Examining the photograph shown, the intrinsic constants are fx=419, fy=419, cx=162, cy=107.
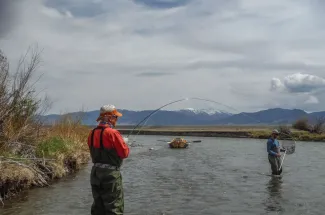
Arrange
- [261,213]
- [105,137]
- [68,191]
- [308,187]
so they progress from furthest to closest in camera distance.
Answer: [308,187] → [68,191] → [261,213] → [105,137]

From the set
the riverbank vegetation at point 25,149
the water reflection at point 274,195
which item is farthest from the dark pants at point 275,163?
the riverbank vegetation at point 25,149

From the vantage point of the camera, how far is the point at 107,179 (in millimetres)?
7598

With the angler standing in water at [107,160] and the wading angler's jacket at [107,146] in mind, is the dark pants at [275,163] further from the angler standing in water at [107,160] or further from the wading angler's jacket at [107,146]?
the wading angler's jacket at [107,146]

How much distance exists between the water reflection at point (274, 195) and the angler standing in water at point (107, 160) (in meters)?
6.46

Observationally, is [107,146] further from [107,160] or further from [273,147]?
[273,147]

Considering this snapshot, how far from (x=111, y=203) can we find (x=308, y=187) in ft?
38.6

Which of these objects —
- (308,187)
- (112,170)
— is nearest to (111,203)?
(112,170)

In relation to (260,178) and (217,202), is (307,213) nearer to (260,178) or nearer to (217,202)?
(217,202)

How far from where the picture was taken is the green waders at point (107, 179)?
24.7ft

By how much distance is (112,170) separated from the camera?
7.58m

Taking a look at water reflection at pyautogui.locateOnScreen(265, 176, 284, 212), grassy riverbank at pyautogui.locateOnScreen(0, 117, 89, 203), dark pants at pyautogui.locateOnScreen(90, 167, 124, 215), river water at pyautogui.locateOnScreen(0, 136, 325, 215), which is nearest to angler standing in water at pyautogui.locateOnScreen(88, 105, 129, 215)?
dark pants at pyautogui.locateOnScreen(90, 167, 124, 215)

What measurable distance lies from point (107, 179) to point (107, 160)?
356mm

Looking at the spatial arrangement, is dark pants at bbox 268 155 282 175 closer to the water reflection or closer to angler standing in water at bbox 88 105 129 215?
the water reflection

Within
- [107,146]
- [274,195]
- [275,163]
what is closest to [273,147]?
[275,163]
